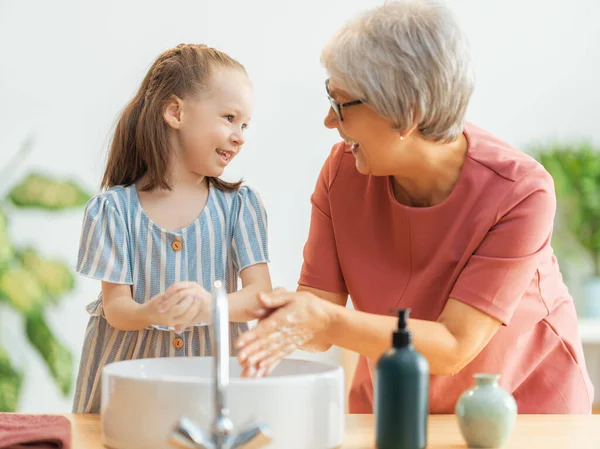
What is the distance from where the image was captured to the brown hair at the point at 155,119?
1.80 m

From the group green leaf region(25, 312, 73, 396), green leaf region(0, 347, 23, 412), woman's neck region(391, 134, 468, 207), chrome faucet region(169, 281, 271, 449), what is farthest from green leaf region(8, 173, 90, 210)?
chrome faucet region(169, 281, 271, 449)

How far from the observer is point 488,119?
419 centimetres

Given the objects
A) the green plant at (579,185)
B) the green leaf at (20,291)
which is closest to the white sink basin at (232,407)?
the green leaf at (20,291)

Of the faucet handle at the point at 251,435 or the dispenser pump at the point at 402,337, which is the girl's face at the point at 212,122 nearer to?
the dispenser pump at the point at 402,337

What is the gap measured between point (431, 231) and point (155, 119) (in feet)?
2.04

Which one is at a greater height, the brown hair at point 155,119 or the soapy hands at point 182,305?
the brown hair at point 155,119

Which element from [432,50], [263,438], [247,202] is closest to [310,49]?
[247,202]

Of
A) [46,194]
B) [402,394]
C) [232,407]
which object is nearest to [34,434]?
[232,407]

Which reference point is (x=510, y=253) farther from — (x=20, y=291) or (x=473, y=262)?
(x=20, y=291)

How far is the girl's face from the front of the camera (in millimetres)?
1771

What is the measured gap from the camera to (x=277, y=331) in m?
1.27

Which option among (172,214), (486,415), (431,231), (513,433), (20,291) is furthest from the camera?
(20,291)

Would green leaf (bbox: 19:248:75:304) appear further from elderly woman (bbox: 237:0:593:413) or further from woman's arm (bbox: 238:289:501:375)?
woman's arm (bbox: 238:289:501:375)

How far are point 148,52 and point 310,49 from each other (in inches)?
29.3
